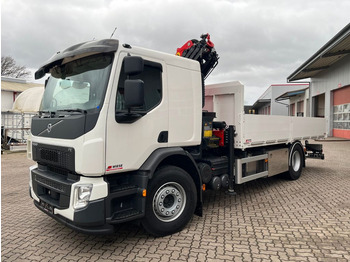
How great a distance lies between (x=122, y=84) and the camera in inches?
140

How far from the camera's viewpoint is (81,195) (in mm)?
3312

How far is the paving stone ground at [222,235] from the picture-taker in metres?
3.55

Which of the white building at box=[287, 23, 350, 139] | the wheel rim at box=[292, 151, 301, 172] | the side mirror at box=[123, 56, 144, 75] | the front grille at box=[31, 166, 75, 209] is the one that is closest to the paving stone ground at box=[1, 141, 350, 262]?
the front grille at box=[31, 166, 75, 209]

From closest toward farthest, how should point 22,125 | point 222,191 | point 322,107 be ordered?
1. point 222,191
2. point 22,125
3. point 322,107

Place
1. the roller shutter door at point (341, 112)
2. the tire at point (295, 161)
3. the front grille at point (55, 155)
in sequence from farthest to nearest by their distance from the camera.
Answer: the roller shutter door at point (341, 112)
the tire at point (295, 161)
the front grille at point (55, 155)

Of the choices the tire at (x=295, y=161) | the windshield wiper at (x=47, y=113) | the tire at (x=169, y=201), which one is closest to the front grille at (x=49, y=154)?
the windshield wiper at (x=47, y=113)

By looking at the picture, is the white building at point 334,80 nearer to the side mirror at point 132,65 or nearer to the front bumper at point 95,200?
the side mirror at point 132,65

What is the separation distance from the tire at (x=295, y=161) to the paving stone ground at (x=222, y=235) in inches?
50.4

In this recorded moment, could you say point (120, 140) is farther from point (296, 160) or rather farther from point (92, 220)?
point (296, 160)

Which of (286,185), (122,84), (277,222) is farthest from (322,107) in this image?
(122,84)

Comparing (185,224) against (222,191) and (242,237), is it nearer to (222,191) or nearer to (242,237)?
(242,237)

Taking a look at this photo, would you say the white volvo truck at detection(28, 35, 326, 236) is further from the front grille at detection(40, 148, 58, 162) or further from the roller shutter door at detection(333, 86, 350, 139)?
the roller shutter door at detection(333, 86, 350, 139)

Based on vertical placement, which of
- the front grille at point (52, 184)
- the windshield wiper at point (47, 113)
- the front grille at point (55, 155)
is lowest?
the front grille at point (52, 184)

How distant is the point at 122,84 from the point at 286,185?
17.7 ft
